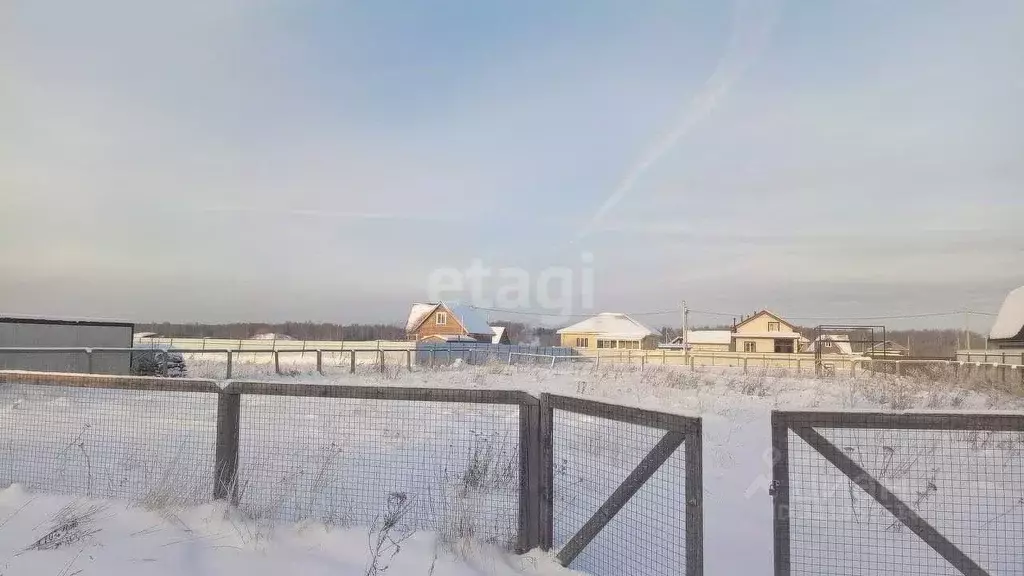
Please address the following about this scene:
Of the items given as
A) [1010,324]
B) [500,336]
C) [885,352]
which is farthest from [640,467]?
[500,336]

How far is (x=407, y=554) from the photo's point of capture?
4742 millimetres

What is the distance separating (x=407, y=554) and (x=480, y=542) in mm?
565

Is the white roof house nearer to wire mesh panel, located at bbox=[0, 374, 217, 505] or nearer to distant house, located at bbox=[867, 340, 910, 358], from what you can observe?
distant house, located at bbox=[867, 340, 910, 358]

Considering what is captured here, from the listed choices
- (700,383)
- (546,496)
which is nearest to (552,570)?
(546,496)

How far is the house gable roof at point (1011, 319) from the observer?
98.1 feet

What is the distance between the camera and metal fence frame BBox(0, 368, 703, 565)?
4.12 m

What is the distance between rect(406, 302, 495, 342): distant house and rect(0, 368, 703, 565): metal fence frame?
5224cm

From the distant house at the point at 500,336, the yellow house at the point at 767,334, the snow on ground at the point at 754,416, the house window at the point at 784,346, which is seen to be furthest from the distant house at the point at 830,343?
the distant house at the point at 500,336

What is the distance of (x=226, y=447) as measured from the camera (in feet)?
18.3

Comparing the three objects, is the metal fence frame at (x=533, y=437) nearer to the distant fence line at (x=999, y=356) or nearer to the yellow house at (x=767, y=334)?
the distant fence line at (x=999, y=356)

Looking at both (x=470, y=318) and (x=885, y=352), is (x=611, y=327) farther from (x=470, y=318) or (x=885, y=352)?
(x=885, y=352)

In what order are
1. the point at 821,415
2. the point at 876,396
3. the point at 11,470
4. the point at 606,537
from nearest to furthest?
the point at 821,415 → the point at 606,537 → the point at 11,470 → the point at 876,396

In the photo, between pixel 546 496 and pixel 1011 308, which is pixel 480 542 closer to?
pixel 546 496

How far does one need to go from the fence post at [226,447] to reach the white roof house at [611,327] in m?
73.6
